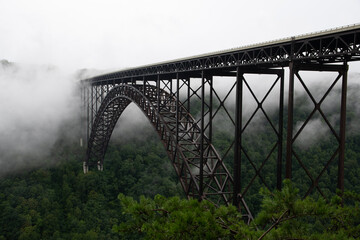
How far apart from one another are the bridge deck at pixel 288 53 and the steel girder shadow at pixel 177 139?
11.4 feet

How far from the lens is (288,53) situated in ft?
31.4

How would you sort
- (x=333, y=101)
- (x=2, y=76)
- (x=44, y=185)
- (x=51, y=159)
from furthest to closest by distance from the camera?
(x=333, y=101) < (x=2, y=76) < (x=51, y=159) < (x=44, y=185)

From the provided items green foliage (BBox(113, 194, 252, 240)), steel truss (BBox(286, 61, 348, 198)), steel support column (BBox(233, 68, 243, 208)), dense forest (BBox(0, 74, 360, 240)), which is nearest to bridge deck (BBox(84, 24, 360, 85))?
steel truss (BBox(286, 61, 348, 198))

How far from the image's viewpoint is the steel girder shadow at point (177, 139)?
51.9 ft

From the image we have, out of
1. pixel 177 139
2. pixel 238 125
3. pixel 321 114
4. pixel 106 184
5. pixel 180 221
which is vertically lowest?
pixel 106 184

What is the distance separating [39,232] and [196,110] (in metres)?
37.3

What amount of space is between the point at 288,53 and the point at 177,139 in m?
9.07

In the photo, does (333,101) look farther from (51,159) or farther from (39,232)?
(39,232)

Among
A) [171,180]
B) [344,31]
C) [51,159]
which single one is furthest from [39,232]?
[344,31]

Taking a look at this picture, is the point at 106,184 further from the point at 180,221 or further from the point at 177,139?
the point at 180,221

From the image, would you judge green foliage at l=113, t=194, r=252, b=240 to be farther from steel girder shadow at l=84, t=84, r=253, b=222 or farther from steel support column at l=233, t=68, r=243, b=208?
steel girder shadow at l=84, t=84, r=253, b=222

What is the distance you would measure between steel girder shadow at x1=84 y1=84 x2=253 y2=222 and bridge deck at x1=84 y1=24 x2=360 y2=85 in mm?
3462

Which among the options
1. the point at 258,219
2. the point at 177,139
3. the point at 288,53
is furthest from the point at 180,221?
the point at 177,139

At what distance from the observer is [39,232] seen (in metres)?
29.6
